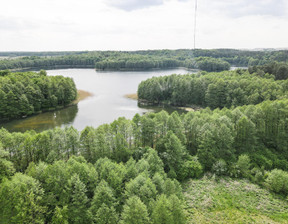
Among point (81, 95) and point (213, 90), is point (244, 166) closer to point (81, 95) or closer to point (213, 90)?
point (213, 90)

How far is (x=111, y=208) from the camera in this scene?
65.5ft

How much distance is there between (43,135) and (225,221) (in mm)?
26561

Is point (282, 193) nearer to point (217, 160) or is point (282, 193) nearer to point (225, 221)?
point (217, 160)

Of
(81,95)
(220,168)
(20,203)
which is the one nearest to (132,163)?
(20,203)

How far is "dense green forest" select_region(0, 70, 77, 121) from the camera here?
6006 cm

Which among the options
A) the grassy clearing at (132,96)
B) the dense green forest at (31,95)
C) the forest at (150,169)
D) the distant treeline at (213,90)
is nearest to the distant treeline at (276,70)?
the distant treeline at (213,90)

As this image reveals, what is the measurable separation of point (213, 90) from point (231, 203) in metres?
50.5

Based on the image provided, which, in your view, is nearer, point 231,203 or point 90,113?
point 231,203

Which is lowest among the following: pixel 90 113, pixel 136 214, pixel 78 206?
pixel 78 206

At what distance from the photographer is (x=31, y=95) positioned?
2586 inches

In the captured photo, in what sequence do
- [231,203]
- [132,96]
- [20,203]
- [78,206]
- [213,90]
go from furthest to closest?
[132,96] → [213,90] → [231,203] → [78,206] → [20,203]

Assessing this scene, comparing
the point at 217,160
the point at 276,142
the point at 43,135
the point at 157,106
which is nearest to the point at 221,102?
the point at 157,106

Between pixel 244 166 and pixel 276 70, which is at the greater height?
pixel 276 70

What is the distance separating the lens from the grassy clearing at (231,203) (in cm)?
2469
